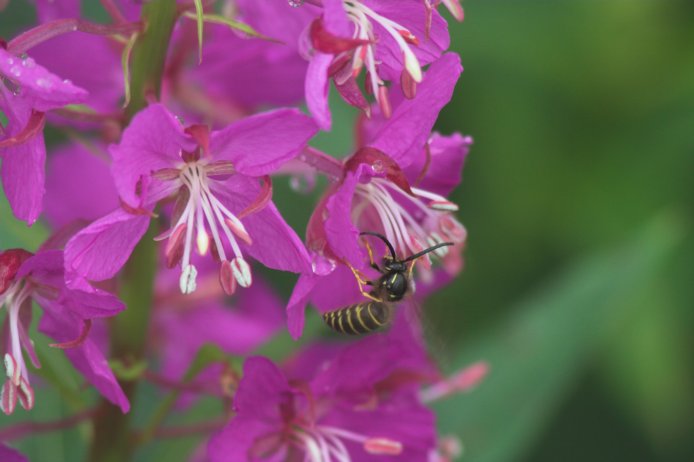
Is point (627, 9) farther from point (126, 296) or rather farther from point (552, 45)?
point (126, 296)

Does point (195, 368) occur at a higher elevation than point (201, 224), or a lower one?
lower

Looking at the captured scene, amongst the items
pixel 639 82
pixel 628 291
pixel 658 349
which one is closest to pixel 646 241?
pixel 628 291

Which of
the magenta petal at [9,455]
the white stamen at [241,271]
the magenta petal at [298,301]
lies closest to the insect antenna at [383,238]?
the magenta petal at [298,301]

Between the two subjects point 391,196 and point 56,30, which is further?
point 391,196

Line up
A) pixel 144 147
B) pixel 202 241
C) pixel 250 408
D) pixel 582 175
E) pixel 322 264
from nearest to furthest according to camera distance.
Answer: pixel 144 147 → pixel 202 241 → pixel 322 264 → pixel 250 408 → pixel 582 175

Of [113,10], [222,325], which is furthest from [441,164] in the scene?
[222,325]

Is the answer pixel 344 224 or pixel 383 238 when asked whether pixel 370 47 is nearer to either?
pixel 344 224

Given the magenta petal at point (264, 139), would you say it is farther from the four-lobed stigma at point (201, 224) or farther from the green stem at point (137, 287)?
the green stem at point (137, 287)
